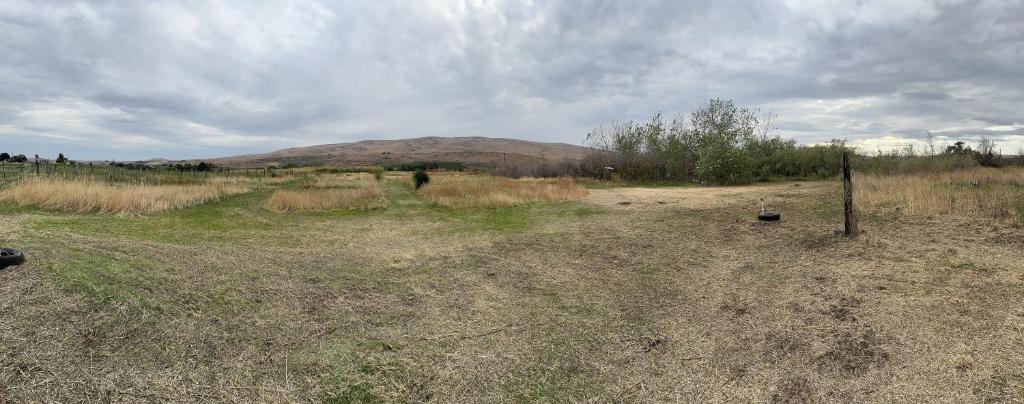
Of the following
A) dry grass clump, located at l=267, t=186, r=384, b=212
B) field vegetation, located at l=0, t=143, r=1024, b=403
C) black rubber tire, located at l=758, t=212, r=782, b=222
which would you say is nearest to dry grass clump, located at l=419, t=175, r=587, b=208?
dry grass clump, located at l=267, t=186, r=384, b=212

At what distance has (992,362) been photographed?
13.8 feet

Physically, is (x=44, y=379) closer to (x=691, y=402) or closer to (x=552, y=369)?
(x=552, y=369)

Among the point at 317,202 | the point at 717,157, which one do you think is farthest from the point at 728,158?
the point at 317,202

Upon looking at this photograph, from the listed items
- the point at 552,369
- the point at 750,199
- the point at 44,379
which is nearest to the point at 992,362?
the point at 552,369

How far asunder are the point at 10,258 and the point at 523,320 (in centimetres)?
504

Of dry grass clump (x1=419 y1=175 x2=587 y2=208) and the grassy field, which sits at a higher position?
dry grass clump (x1=419 y1=175 x2=587 y2=208)

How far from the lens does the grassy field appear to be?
391 cm

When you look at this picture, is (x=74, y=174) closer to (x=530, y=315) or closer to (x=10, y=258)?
(x=10, y=258)

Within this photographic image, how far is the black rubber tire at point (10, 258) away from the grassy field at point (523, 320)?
0.09 meters

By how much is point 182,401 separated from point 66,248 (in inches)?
154

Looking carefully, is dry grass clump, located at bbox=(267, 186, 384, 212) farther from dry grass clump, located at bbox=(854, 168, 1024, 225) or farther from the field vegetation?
dry grass clump, located at bbox=(854, 168, 1024, 225)

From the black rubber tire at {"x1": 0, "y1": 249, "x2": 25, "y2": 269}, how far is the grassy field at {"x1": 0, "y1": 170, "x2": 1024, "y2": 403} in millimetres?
95

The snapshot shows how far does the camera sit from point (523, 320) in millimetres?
5684

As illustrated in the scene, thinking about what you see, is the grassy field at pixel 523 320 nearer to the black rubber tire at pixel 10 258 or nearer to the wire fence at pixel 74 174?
the black rubber tire at pixel 10 258
